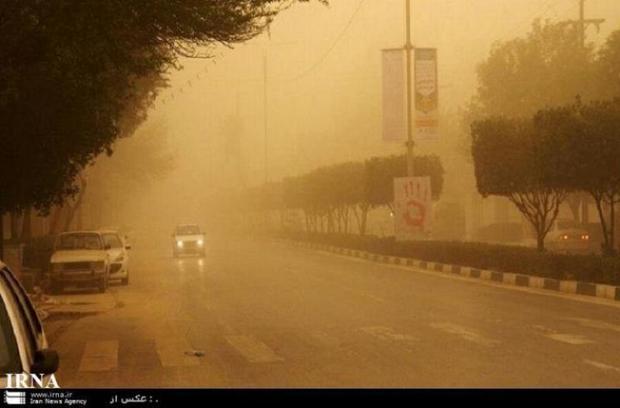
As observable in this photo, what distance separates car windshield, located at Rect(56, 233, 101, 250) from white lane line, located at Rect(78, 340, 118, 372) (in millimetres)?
14124

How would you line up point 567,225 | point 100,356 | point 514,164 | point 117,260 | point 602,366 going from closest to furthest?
point 602,366, point 100,356, point 514,164, point 117,260, point 567,225

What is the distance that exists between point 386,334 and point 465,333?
1.19 m

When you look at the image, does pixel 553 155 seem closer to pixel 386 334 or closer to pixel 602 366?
pixel 386 334

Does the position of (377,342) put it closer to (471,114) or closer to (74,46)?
(74,46)

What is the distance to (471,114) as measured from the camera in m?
65.9

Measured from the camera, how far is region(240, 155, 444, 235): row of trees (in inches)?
2046

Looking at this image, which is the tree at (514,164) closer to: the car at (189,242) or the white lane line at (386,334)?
the white lane line at (386,334)

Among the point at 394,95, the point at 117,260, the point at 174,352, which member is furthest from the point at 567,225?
the point at 174,352

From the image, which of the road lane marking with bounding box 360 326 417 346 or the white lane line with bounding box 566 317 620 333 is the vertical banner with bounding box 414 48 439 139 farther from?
the road lane marking with bounding box 360 326 417 346

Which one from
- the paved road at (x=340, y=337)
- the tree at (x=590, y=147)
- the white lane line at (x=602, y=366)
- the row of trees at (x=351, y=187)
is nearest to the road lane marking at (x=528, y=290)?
the paved road at (x=340, y=337)

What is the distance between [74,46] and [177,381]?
531cm

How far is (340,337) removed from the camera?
16172 mm

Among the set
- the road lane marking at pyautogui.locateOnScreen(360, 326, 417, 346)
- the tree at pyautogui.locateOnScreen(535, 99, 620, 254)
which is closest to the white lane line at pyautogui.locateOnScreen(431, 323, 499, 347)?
the road lane marking at pyautogui.locateOnScreen(360, 326, 417, 346)
